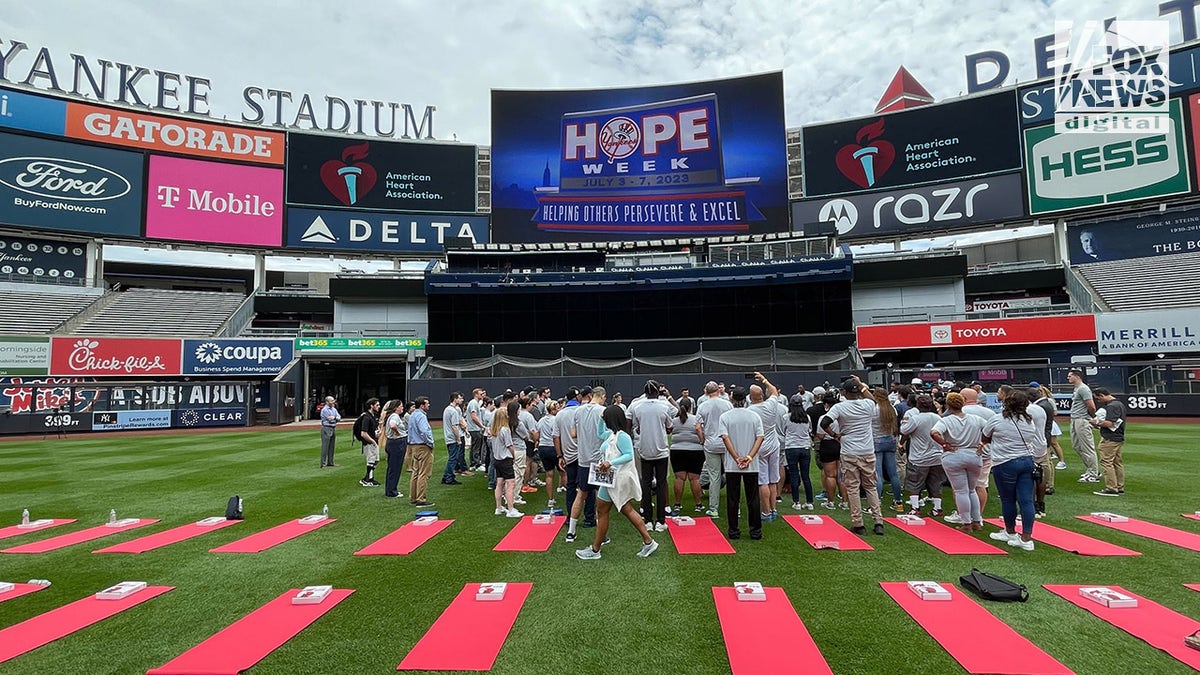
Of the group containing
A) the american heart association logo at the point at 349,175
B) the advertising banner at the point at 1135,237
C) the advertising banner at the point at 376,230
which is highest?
→ the american heart association logo at the point at 349,175

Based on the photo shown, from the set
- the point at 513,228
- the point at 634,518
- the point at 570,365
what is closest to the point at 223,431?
the point at 570,365

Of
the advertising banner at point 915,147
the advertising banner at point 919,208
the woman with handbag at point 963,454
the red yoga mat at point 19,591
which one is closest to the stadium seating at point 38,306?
the red yoga mat at point 19,591

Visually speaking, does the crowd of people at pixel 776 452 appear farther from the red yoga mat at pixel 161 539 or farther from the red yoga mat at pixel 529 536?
the red yoga mat at pixel 161 539

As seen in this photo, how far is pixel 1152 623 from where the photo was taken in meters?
4.71

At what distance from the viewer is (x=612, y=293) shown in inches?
1390

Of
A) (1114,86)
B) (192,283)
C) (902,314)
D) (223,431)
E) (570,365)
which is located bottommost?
(223,431)

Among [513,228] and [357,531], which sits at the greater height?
[513,228]

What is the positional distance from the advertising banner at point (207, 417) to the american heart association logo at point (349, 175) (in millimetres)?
17176

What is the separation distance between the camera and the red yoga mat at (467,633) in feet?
14.0

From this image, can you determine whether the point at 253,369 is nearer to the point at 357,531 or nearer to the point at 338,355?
the point at 338,355

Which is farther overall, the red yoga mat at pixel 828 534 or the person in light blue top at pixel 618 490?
the red yoga mat at pixel 828 534

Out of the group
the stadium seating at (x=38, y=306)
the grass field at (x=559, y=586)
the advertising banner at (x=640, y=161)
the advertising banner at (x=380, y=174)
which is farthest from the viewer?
the advertising banner at (x=380, y=174)

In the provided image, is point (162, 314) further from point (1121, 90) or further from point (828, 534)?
point (1121, 90)

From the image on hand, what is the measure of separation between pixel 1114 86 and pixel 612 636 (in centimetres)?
4519
